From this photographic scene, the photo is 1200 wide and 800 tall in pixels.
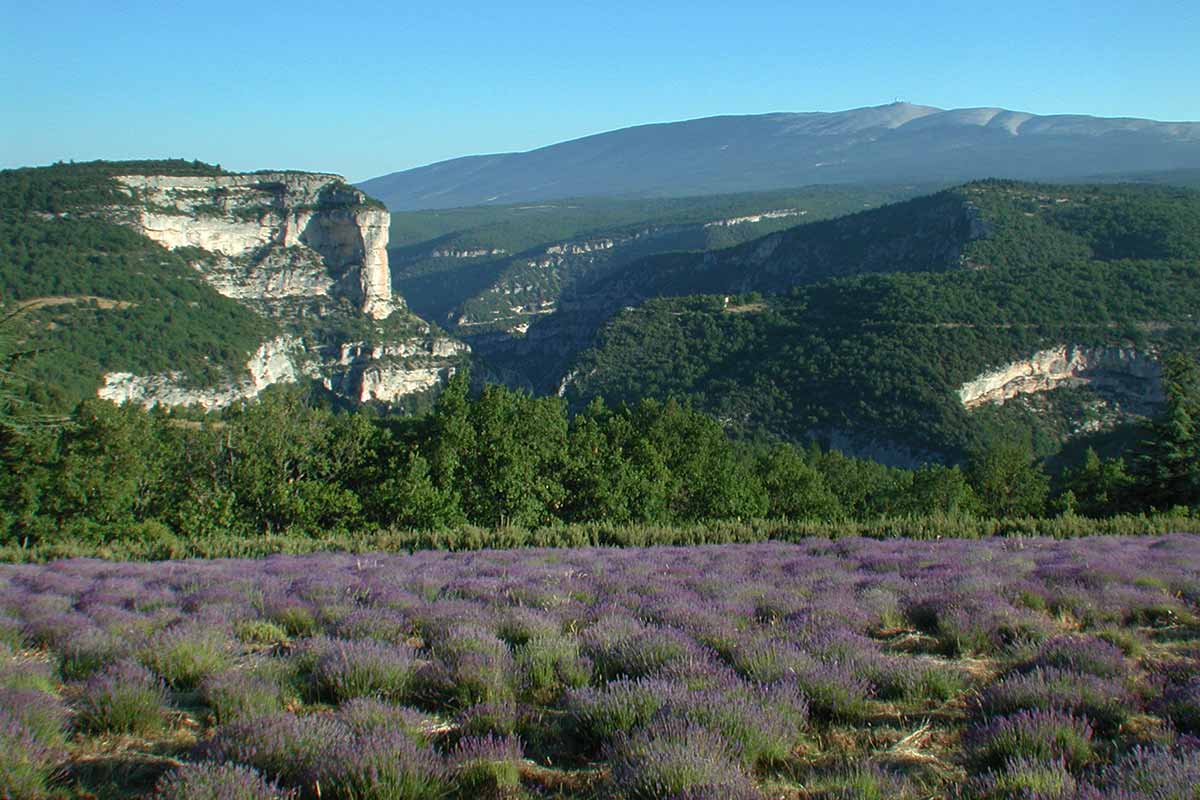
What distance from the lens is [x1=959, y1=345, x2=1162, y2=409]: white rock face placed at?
6781 centimetres

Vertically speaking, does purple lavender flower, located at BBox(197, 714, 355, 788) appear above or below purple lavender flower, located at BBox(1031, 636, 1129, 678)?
above

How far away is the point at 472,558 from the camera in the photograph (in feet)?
38.7

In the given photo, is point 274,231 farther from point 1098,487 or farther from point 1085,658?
point 1085,658

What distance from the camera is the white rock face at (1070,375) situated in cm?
6781

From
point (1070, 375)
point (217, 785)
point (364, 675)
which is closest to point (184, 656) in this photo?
point (364, 675)

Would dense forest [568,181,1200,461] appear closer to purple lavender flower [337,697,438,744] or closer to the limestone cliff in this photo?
the limestone cliff

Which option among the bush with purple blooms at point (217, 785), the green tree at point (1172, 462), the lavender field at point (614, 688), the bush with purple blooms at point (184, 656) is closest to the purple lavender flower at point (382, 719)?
the lavender field at point (614, 688)

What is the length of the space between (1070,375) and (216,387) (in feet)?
262

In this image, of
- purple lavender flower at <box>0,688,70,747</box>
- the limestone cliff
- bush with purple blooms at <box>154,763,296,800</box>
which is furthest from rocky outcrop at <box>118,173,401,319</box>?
bush with purple blooms at <box>154,763,296,800</box>

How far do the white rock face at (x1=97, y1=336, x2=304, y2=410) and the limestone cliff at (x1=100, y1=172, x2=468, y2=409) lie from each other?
251 millimetres

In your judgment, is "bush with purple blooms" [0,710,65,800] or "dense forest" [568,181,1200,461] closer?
"bush with purple blooms" [0,710,65,800]

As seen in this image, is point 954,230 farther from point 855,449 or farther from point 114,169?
point 114,169

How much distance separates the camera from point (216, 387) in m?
88.2

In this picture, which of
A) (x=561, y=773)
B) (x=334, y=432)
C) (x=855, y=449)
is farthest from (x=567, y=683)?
(x=855, y=449)
